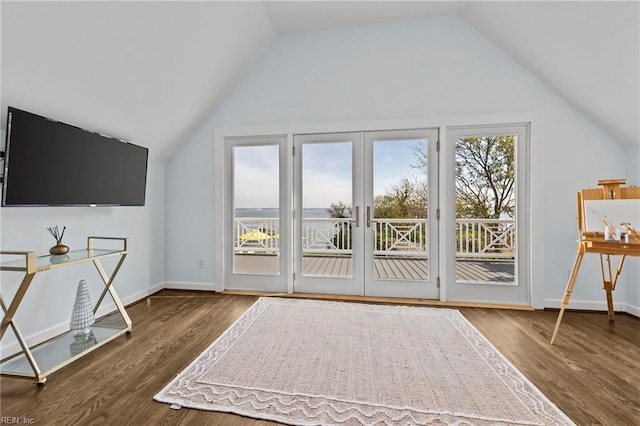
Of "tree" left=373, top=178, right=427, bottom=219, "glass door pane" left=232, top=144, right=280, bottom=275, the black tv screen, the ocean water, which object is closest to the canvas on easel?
"tree" left=373, top=178, right=427, bottom=219

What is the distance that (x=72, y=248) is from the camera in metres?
2.33

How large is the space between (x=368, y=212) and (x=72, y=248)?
9.14 feet

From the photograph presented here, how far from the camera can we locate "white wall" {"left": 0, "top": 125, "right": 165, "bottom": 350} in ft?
6.33

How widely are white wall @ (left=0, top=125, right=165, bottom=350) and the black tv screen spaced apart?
27cm

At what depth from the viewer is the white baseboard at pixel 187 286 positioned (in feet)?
11.2

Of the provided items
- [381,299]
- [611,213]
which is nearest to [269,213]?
[381,299]

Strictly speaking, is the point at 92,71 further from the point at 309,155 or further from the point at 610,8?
the point at 610,8

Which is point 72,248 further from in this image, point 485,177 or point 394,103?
point 485,177

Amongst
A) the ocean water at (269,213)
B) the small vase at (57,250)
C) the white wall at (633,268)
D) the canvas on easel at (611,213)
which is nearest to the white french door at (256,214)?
the ocean water at (269,213)

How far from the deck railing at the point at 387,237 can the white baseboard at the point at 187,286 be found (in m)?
0.55

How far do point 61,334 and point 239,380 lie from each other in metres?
1.70

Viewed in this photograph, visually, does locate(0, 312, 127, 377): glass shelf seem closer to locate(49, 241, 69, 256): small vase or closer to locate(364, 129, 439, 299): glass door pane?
locate(49, 241, 69, 256): small vase

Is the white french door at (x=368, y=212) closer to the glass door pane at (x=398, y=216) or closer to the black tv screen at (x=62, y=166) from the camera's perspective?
the glass door pane at (x=398, y=216)

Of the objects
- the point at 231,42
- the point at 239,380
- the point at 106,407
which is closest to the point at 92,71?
the point at 231,42
